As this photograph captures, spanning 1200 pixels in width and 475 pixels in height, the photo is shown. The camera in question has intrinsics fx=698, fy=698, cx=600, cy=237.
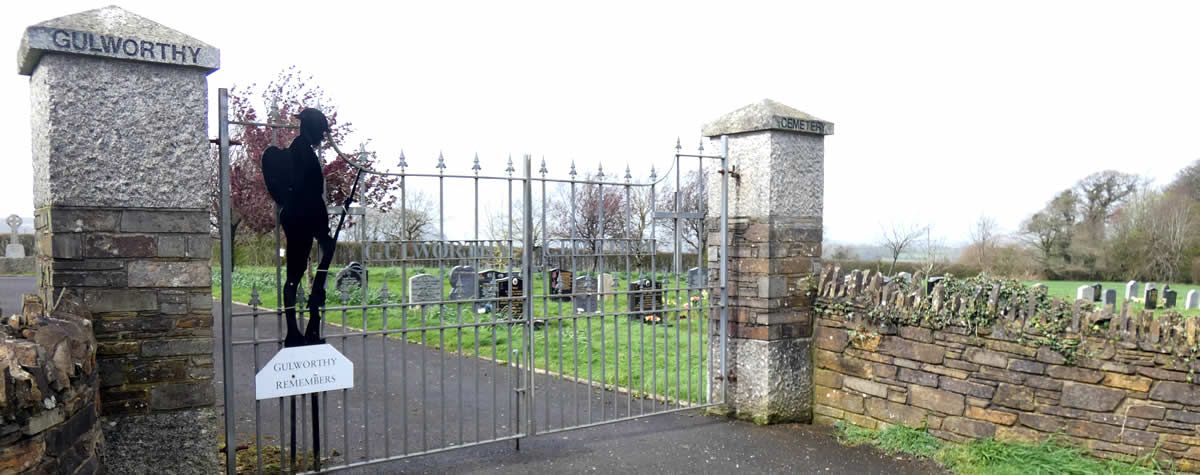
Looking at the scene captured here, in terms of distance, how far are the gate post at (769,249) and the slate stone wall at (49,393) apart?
4.27 m

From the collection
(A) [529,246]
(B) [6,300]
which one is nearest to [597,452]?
(A) [529,246]

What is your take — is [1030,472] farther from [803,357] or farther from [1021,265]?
[1021,265]

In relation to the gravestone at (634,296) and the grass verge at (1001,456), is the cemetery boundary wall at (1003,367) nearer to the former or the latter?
the grass verge at (1001,456)

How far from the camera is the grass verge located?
432 centimetres

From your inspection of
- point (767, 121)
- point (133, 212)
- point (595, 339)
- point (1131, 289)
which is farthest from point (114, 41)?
point (1131, 289)

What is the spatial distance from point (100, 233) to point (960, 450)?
5.49 metres

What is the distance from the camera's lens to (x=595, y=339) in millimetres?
10375

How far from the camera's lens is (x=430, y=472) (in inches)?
188

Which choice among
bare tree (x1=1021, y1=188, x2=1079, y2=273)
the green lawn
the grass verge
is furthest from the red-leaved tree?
bare tree (x1=1021, y1=188, x2=1079, y2=273)

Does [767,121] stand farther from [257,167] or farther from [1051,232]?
[1051,232]

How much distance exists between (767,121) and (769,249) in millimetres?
1022

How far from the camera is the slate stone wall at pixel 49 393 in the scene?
2.36 metres

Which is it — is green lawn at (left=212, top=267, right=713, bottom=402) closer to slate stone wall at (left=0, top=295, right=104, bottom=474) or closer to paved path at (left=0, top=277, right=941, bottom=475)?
paved path at (left=0, top=277, right=941, bottom=475)

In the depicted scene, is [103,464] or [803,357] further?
[803,357]
